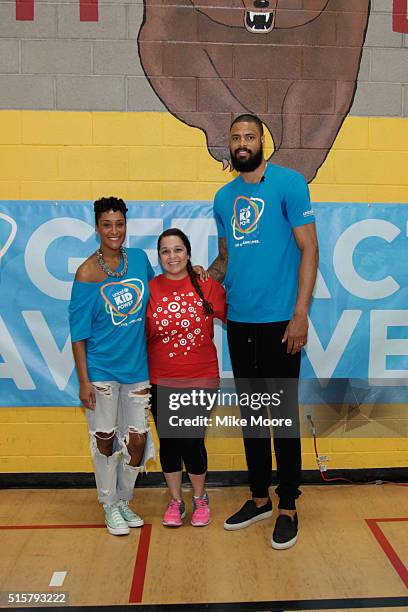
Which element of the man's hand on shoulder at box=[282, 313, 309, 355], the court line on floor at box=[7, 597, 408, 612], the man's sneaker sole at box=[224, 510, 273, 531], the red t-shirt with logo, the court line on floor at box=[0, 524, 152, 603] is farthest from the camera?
the man's sneaker sole at box=[224, 510, 273, 531]

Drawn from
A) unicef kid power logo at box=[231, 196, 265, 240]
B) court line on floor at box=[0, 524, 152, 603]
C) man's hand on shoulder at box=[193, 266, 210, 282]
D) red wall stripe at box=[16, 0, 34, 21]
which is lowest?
court line on floor at box=[0, 524, 152, 603]

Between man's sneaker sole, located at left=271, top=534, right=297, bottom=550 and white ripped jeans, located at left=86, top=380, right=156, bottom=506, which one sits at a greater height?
white ripped jeans, located at left=86, top=380, right=156, bottom=506

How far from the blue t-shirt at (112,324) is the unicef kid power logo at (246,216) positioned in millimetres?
479

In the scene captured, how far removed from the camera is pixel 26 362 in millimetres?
3293

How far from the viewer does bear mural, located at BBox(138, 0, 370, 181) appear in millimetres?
3201

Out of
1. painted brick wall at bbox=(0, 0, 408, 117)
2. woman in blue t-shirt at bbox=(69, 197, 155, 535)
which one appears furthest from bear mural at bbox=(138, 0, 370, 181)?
woman in blue t-shirt at bbox=(69, 197, 155, 535)

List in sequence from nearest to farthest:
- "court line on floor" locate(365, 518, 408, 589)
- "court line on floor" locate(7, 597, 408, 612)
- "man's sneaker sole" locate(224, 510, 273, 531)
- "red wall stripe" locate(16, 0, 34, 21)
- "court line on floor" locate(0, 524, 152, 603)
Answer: "court line on floor" locate(7, 597, 408, 612)
"court line on floor" locate(0, 524, 152, 603)
"court line on floor" locate(365, 518, 408, 589)
"man's sneaker sole" locate(224, 510, 273, 531)
"red wall stripe" locate(16, 0, 34, 21)

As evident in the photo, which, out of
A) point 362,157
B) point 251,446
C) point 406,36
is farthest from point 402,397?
point 406,36

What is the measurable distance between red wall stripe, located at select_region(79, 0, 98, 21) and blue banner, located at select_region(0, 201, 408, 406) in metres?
0.95

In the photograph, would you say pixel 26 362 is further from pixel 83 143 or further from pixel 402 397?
pixel 402 397

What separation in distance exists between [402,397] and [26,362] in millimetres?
2067

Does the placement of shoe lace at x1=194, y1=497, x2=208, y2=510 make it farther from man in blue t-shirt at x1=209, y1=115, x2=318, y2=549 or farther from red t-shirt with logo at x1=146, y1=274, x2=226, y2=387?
red t-shirt with logo at x1=146, y1=274, x2=226, y2=387

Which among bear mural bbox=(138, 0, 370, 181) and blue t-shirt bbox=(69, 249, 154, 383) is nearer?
blue t-shirt bbox=(69, 249, 154, 383)

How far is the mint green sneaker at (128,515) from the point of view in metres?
2.87
